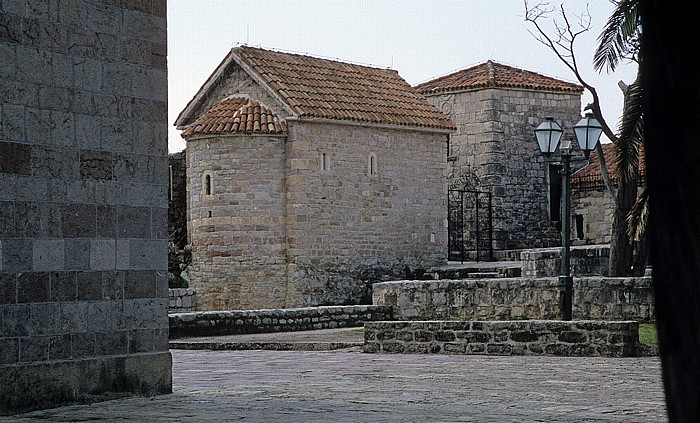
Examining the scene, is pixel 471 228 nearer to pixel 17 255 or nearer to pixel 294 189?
pixel 294 189

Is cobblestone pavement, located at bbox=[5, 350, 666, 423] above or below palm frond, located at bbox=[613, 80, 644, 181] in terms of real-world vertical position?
below

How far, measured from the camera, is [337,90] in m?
32.1

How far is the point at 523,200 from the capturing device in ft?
124

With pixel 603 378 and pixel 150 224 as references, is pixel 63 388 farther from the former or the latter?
pixel 603 378

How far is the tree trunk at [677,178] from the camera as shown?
238cm

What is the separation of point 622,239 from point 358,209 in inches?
377

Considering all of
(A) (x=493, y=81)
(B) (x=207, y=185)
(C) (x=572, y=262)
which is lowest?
(C) (x=572, y=262)

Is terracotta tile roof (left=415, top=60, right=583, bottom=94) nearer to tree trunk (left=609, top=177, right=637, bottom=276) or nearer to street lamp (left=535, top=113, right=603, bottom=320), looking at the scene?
tree trunk (left=609, top=177, right=637, bottom=276)

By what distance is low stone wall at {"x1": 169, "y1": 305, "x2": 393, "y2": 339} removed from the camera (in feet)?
66.1

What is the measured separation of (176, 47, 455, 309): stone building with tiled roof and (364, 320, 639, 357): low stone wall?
1392cm

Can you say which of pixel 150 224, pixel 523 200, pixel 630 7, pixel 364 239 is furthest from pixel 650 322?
pixel 523 200

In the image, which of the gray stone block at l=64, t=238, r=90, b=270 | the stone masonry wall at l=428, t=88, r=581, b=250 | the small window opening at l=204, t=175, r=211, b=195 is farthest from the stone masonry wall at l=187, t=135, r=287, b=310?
the gray stone block at l=64, t=238, r=90, b=270

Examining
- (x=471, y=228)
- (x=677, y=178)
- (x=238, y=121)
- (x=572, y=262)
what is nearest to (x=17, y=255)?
(x=677, y=178)

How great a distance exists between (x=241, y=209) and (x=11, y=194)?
2078cm
